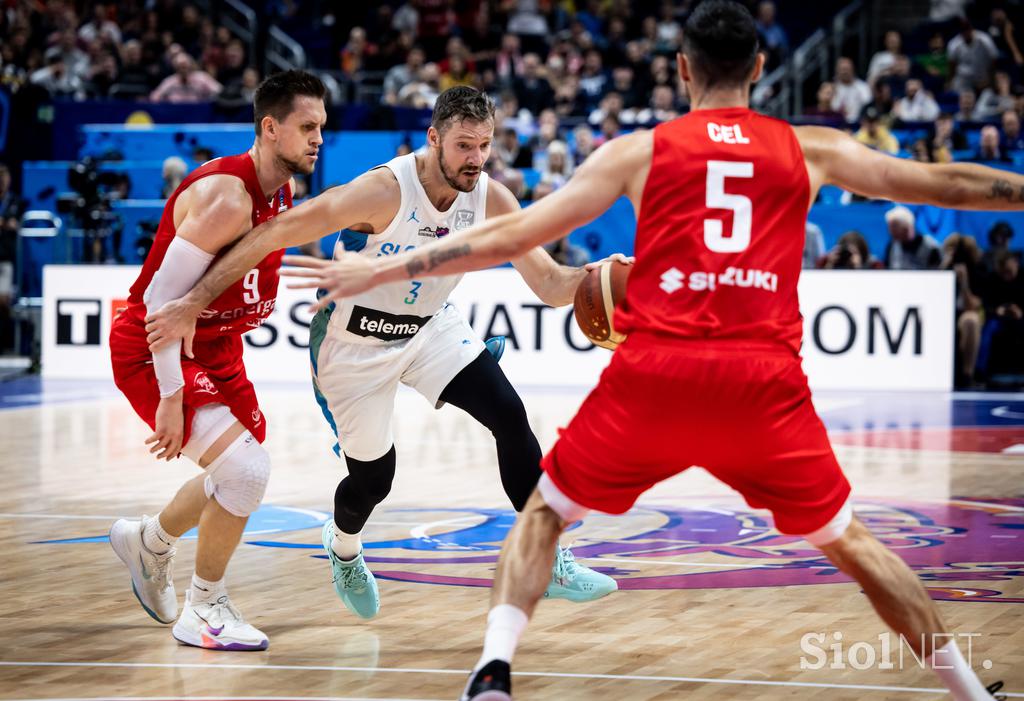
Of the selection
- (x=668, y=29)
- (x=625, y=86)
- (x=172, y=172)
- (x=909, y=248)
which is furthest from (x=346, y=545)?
(x=668, y=29)

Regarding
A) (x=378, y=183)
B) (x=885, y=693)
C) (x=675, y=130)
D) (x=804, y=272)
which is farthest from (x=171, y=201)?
(x=804, y=272)

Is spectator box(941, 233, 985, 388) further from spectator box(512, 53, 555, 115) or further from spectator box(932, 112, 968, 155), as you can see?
spectator box(512, 53, 555, 115)

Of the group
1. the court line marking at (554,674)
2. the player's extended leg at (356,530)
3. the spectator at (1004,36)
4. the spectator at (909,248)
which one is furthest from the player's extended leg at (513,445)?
the spectator at (1004,36)

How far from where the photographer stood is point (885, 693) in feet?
13.3

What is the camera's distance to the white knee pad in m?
4.72

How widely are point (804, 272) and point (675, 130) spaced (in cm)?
1039

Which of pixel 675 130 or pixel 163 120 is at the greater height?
pixel 163 120

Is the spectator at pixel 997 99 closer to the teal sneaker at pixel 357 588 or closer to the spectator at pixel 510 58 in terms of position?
Answer: the spectator at pixel 510 58

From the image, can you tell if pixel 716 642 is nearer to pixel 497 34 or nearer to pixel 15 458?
pixel 15 458

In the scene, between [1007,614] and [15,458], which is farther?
[15,458]

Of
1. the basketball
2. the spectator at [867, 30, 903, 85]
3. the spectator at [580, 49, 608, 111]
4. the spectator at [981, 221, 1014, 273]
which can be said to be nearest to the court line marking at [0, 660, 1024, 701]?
the basketball

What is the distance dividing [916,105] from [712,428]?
14.1 m

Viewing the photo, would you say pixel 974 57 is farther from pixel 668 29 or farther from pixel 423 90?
pixel 423 90

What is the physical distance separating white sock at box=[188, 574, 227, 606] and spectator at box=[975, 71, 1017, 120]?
13.3 meters
